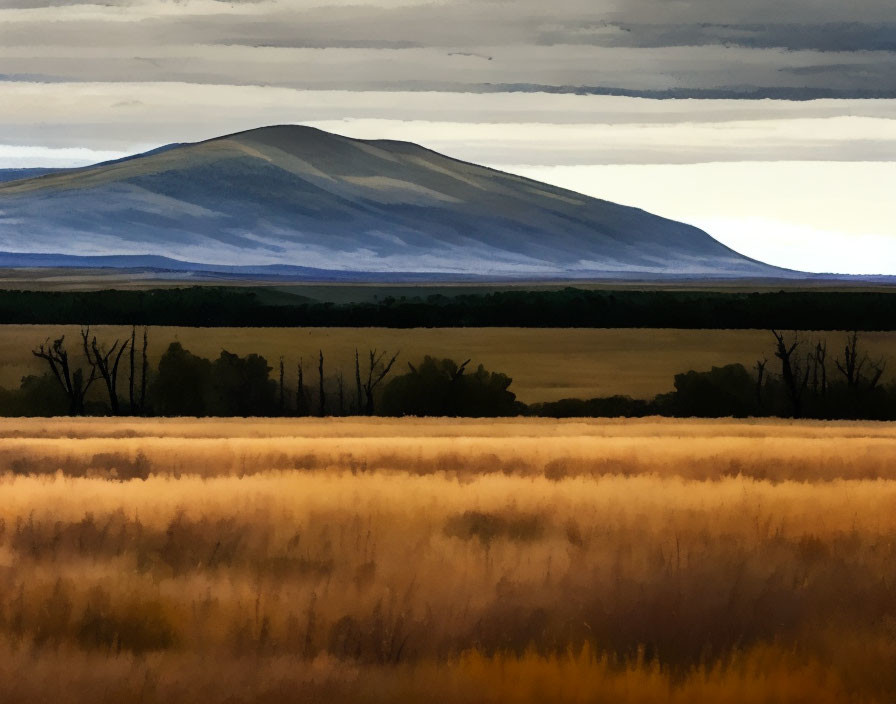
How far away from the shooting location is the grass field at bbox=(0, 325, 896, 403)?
98000mm

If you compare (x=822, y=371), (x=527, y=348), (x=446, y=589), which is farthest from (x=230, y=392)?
(x=446, y=589)

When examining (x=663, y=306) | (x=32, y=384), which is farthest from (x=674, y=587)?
(x=663, y=306)

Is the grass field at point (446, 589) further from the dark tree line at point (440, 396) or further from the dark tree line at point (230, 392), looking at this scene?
the dark tree line at point (440, 396)

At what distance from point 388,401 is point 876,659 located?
5820 cm

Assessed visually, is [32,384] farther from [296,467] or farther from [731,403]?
[296,467]

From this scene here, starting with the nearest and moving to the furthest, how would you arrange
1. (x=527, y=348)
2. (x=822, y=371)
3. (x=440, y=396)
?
1. (x=440, y=396)
2. (x=822, y=371)
3. (x=527, y=348)

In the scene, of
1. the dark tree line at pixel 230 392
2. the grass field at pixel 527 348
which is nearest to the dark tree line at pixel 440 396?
the dark tree line at pixel 230 392

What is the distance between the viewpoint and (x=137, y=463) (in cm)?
2386

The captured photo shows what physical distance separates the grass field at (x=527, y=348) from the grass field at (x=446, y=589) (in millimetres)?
72367

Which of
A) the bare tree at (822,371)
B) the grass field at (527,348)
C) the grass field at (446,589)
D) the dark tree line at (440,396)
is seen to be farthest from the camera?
the grass field at (527,348)

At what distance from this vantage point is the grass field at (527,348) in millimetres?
98000

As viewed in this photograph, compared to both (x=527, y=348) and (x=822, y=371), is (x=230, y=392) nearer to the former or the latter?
(x=822, y=371)

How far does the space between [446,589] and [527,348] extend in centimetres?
10762

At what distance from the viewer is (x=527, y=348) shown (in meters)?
118
